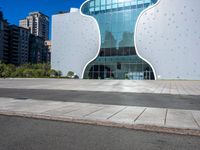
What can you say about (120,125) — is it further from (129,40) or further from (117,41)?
(117,41)

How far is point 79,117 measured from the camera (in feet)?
24.5

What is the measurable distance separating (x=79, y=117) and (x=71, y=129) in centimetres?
115

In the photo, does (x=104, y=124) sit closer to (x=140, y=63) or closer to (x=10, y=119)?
(x=10, y=119)

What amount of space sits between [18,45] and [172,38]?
10866 centimetres

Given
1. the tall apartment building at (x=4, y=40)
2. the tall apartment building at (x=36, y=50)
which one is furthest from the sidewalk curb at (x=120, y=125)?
the tall apartment building at (x=36, y=50)

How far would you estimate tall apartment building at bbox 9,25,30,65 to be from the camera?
13075 cm

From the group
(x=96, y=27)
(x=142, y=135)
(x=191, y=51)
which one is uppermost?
(x=96, y=27)

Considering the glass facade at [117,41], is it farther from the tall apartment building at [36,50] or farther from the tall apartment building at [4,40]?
the tall apartment building at [36,50]

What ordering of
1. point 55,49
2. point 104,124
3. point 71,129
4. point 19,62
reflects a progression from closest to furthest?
point 71,129 → point 104,124 → point 55,49 → point 19,62

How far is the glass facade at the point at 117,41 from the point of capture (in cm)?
5300

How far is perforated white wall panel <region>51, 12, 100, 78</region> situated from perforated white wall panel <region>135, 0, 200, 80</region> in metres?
12.6

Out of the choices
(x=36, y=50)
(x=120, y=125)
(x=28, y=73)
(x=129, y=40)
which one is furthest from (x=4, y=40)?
(x=120, y=125)

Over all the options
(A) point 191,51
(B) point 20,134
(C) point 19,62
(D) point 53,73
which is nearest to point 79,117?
(B) point 20,134

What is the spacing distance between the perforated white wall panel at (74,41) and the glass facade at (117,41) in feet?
5.63
